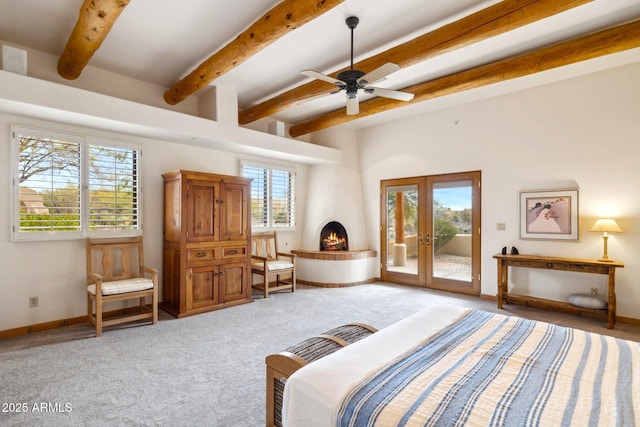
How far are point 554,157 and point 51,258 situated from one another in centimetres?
675

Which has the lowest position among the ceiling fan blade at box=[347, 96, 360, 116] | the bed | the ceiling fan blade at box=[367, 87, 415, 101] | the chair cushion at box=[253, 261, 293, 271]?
the chair cushion at box=[253, 261, 293, 271]

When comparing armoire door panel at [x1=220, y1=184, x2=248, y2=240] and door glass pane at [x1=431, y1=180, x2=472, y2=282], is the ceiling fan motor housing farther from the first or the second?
door glass pane at [x1=431, y1=180, x2=472, y2=282]

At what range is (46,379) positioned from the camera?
8.62 ft

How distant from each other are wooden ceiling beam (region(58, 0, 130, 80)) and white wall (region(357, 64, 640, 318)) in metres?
4.81

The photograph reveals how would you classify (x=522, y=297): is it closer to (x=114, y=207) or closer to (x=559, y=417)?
(x=559, y=417)

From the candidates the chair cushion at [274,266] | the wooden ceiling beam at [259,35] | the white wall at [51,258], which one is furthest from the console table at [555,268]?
the white wall at [51,258]

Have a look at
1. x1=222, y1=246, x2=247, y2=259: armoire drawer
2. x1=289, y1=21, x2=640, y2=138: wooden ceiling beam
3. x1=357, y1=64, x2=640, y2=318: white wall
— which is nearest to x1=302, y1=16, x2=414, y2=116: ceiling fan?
x1=289, y1=21, x2=640, y2=138: wooden ceiling beam

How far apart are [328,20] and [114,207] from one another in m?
3.58

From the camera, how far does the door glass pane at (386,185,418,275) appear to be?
20.0ft

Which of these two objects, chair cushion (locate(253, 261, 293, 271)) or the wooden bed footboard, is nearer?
the wooden bed footboard

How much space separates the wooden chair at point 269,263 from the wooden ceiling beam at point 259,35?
110 inches

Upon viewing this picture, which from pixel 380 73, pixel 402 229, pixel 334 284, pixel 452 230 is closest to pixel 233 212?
pixel 334 284

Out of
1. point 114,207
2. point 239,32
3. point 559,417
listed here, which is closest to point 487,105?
point 239,32

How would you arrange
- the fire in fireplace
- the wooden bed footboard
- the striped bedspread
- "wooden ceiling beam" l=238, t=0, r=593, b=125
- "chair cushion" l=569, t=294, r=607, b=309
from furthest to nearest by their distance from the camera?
1. the fire in fireplace
2. "chair cushion" l=569, t=294, r=607, b=309
3. "wooden ceiling beam" l=238, t=0, r=593, b=125
4. the wooden bed footboard
5. the striped bedspread
